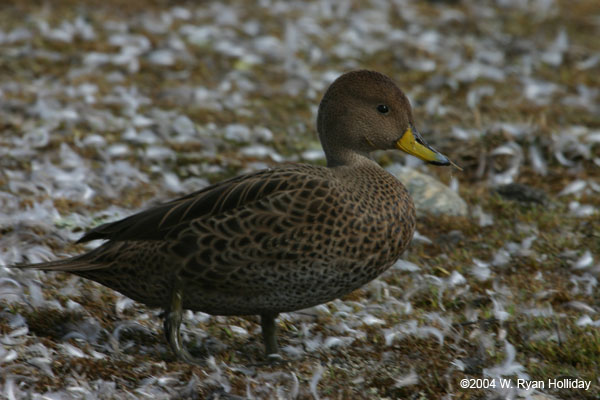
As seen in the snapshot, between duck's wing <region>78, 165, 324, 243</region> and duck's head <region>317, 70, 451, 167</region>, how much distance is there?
0.43 meters

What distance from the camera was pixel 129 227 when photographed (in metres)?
4.25

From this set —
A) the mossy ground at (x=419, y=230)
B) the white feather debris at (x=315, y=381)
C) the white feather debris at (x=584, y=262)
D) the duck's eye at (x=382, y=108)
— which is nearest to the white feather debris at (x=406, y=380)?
the mossy ground at (x=419, y=230)

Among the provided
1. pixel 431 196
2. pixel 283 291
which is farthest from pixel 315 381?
pixel 431 196

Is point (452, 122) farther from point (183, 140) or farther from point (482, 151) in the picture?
point (183, 140)

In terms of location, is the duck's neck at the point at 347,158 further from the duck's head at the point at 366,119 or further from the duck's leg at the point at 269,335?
the duck's leg at the point at 269,335

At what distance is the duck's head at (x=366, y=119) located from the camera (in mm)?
4574

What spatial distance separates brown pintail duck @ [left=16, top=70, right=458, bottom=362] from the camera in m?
3.94

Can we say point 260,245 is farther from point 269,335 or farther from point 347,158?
point 347,158

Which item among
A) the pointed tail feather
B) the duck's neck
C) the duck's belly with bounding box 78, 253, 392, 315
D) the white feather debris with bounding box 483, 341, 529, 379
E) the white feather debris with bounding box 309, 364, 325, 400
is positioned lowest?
the white feather debris with bounding box 483, 341, 529, 379

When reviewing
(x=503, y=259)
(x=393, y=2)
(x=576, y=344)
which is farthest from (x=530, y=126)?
(x=393, y=2)

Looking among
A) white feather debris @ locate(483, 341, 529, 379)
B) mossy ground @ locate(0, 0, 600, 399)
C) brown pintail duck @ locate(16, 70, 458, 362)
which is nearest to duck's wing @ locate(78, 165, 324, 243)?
brown pintail duck @ locate(16, 70, 458, 362)

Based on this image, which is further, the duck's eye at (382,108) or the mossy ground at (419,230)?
the duck's eye at (382,108)

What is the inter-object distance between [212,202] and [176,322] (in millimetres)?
583

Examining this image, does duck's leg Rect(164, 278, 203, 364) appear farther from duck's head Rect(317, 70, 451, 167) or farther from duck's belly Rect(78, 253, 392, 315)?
duck's head Rect(317, 70, 451, 167)
